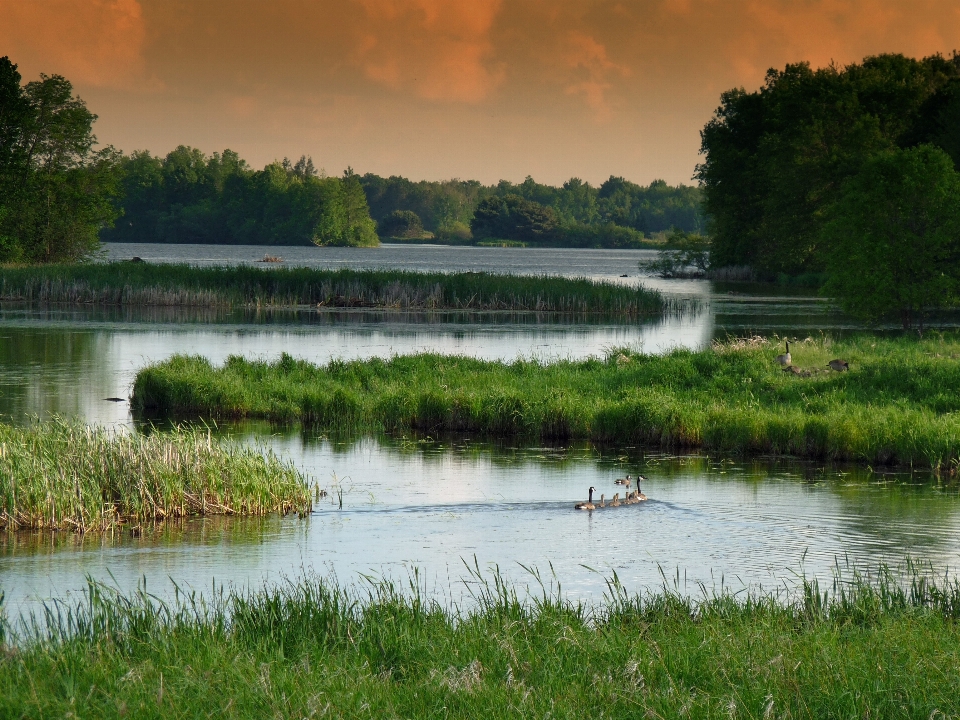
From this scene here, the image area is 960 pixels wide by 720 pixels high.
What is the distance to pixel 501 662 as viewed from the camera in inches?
311

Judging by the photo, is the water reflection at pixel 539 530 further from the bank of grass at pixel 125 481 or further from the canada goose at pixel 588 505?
the bank of grass at pixel 125 481

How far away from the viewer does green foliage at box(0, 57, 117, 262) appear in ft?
238

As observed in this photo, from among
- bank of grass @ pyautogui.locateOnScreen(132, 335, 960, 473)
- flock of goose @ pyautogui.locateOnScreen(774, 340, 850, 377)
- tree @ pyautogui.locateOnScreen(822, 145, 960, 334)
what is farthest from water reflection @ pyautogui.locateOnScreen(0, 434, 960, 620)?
tree @ pyautogui.locateOnScreen(822, 145, 960, 334)

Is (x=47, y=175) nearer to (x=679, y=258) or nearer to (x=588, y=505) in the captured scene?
(x=679, y=258)

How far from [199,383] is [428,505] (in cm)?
973

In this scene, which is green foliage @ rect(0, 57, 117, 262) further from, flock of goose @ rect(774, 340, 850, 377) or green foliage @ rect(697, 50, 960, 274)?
flock of goose @ rect(774, 340, 850, 377)

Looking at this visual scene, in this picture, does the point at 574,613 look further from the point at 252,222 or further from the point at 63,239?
the point at 252,222

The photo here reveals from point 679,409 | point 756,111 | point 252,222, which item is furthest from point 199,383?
point 252,222

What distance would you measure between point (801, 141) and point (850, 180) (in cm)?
3597

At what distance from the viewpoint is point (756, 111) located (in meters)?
86.1

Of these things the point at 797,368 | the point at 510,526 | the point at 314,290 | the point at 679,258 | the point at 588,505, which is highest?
the point at 679,258

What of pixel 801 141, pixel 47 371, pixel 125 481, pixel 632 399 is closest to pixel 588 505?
pixel 125 481

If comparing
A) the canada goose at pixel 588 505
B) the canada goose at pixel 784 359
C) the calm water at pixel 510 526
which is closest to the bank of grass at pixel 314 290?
the canada goose at pixel 784 359

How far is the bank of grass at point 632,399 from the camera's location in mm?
20125
